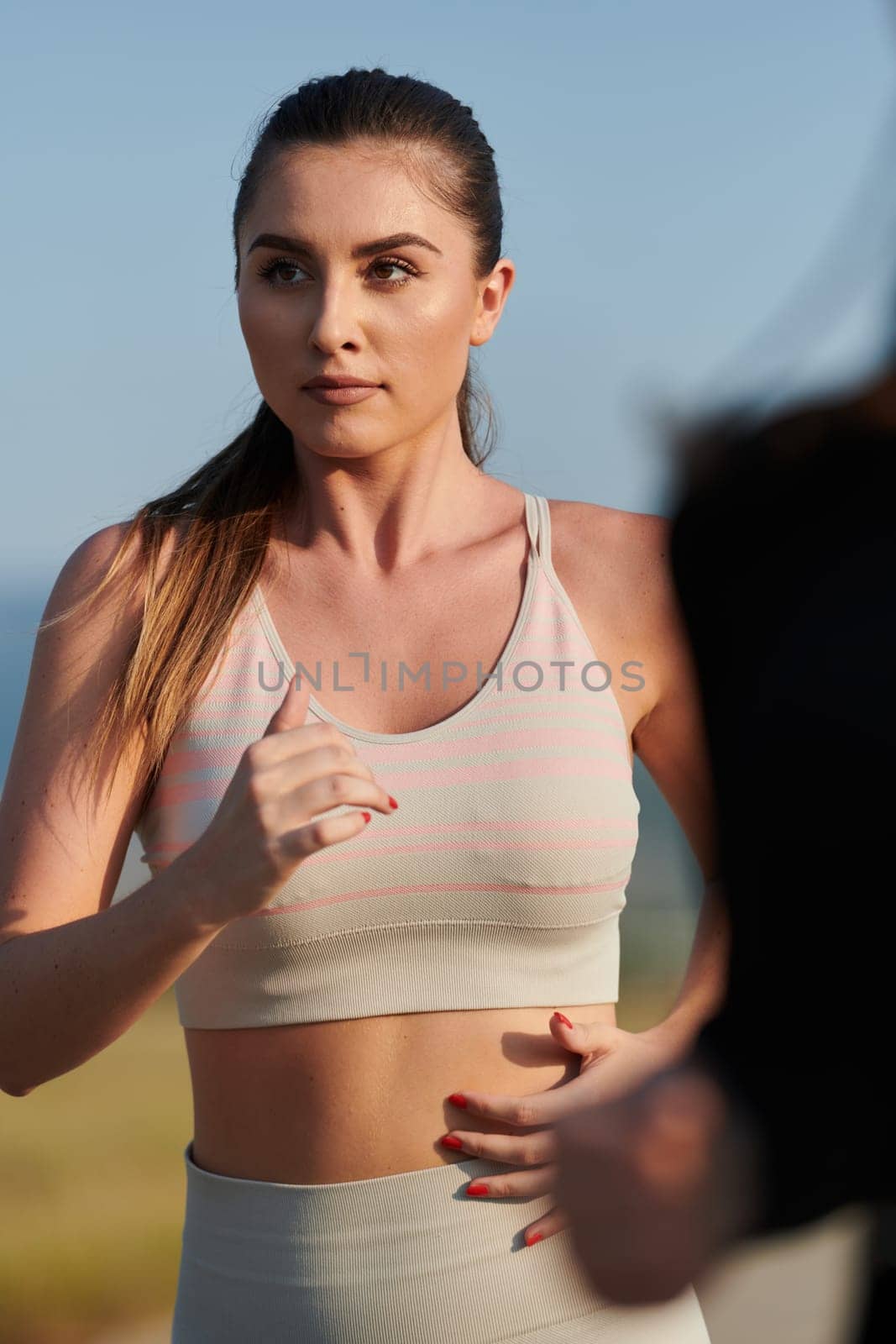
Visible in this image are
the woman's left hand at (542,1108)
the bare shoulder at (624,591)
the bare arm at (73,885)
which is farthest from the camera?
the bare shoulder at (624,591)

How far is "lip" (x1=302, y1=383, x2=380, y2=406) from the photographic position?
5.65 ft

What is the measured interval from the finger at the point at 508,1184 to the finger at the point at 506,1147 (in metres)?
0.01

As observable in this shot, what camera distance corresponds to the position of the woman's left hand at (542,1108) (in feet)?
5.17

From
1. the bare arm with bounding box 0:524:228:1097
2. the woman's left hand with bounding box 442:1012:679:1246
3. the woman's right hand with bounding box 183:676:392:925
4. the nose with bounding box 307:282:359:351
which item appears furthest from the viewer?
the nose with bounding box 307:282:359:351

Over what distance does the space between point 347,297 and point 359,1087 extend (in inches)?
33.7

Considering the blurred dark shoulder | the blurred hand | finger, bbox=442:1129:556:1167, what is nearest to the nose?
finger, bbox=442:1129:556:1167

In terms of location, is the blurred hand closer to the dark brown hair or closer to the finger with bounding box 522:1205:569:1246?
the finger with bounding box 522:1205:569:1246

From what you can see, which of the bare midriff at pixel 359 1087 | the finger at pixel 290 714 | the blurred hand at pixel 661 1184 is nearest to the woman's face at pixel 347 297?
the finger at pixel 290 714

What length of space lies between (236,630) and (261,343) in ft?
1.07

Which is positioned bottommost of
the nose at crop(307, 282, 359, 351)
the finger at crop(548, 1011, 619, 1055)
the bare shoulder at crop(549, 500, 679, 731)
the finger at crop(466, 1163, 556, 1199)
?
the finger at crop(466, 1163, 556, 1199)

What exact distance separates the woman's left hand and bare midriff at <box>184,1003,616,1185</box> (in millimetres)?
22

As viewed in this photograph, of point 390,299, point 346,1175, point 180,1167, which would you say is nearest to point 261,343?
point 390,299

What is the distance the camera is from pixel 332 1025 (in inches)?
63.7

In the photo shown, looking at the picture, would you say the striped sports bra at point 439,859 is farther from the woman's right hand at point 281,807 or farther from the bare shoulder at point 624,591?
the woman's right hand at point 281,807
